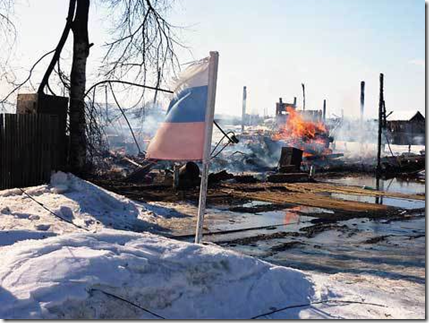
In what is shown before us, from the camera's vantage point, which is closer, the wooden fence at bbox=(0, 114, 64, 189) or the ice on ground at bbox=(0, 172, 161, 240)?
the ice on ground at bbox=(0, 172, 161, 240)

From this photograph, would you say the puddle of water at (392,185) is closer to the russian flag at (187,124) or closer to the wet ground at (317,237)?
the wet ground at (317,237)

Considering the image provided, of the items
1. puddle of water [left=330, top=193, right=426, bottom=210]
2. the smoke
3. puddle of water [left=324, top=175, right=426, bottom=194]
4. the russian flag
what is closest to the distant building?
the smoke

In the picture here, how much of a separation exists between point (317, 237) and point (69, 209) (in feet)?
16.8

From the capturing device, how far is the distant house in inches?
2181

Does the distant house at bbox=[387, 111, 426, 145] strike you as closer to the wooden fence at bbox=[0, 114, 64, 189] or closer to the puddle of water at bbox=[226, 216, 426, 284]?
the puddle of water at bbox=[226, 216, 426, 284]

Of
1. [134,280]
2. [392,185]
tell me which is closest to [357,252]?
[134,280]

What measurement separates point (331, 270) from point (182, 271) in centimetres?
381

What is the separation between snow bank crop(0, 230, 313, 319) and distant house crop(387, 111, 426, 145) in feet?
171

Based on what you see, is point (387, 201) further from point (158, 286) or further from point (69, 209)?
point (158, 286)

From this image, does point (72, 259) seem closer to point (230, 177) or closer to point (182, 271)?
point (182, 271)

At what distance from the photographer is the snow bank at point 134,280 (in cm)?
435

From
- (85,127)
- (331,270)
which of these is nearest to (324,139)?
(85,127)

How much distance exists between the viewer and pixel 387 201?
18.4 meters

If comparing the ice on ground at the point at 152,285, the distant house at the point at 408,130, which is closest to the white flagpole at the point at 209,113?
the ice on ground at the point at 152,285
